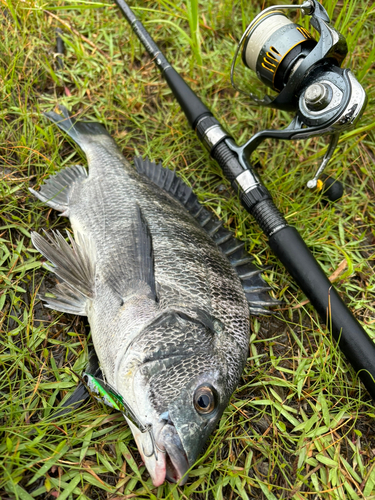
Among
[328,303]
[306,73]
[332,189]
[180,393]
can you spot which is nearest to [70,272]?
[180,393]

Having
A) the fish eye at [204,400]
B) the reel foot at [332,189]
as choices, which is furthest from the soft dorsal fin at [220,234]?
the reel foot at [332,189]

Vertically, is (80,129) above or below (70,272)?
above

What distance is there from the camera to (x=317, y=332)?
2.83m

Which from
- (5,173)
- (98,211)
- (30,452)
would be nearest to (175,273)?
(98,211)

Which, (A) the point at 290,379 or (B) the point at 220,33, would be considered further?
(B) the point at 220,33

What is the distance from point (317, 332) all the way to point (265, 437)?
0.86 meters

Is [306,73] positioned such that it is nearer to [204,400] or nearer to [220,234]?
[220,234]

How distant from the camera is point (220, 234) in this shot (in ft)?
9.46

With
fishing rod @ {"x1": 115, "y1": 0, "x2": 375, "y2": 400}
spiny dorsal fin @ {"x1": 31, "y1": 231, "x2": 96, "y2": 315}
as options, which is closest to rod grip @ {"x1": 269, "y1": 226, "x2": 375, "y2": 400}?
fishing rod @ {"x1": 115, "y1": 0, "x2": 375, "y2": 400}

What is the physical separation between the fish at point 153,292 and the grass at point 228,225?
26cm

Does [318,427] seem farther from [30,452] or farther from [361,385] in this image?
[30,452]

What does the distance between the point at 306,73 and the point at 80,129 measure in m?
1.82

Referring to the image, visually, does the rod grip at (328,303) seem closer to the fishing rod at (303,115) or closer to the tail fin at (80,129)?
the fishing rod at (303,115)

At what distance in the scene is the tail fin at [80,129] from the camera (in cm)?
306
